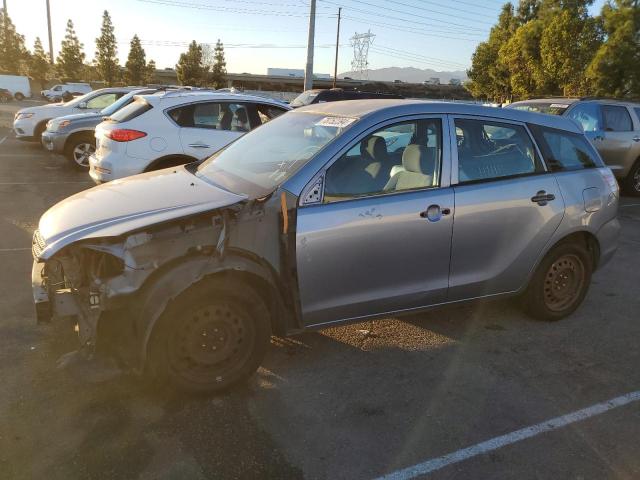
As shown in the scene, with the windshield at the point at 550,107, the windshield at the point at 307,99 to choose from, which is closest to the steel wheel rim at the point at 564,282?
the windshield at the point at 550,107

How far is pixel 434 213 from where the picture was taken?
11.6 ft

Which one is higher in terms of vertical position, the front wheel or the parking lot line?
the front wheel

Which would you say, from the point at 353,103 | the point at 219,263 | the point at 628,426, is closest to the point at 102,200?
the point at 219,263

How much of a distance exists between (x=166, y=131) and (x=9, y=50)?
74695 millimetres

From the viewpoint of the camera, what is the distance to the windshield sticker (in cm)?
355

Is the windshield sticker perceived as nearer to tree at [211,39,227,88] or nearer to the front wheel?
the front wheel

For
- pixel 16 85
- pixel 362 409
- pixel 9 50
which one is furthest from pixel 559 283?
pixel 9 50

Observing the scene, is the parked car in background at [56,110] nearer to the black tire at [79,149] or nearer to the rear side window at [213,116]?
the black tire at [79,149]

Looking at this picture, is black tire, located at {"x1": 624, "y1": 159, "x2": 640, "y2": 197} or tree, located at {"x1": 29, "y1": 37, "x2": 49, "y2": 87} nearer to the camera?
black tire, located at {"x1": 624, "y1": 159, "x2": 640, "y2": 197}

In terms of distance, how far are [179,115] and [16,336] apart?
440 centimetres

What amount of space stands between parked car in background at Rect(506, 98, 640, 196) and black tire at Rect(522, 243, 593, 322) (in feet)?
20.2

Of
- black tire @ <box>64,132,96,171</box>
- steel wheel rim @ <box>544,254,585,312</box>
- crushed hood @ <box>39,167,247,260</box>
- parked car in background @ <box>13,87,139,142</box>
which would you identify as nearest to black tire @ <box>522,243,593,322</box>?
steel wheel rim @ <box>544,254,585,312</box>

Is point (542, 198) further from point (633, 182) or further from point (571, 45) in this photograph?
point (571, 45)

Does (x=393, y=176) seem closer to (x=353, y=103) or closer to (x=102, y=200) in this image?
(x=353, y=103)
